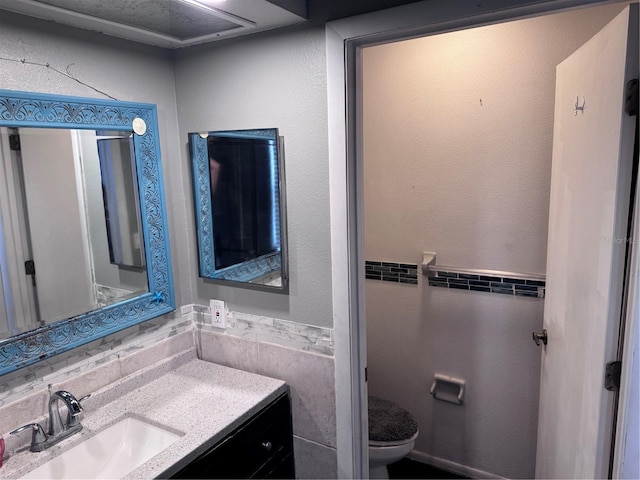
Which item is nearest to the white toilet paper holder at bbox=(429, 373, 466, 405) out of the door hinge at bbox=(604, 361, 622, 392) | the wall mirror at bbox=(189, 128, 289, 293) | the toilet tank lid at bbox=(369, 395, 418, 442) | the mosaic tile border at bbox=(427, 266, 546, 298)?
the toilet tank lid at bbox=(369, 395, 418, 442)

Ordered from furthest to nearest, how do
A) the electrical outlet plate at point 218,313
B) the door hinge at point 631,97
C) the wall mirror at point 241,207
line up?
1. the electrical outlet plate at point 218,313
2. the wall mirror at point 241,207
3. the door hinge at point 631,97

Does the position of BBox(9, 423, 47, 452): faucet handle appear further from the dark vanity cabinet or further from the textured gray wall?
the textured gray wall

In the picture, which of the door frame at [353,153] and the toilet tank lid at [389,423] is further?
the toilet tank lid at [389,423]

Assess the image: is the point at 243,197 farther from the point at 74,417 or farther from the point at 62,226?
the point at 74,417

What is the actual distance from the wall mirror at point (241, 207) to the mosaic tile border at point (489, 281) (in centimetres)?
94

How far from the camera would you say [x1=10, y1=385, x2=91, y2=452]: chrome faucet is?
1258mm

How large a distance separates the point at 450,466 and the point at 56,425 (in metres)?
1.90

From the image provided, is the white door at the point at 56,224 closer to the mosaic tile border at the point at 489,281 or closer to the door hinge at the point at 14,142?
the door hinge at the point at 14,142

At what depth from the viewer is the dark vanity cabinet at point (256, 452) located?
50.9 inches

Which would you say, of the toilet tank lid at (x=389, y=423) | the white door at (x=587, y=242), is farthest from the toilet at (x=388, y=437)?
the white door at (x=587, y=242)

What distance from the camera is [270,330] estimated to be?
1622 mm

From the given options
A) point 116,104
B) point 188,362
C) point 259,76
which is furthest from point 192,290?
point 259,76

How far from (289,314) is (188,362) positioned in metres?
0.52

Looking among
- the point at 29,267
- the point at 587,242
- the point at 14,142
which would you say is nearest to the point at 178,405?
the point at 29,267
